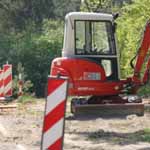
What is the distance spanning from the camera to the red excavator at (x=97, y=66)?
51.1 feet

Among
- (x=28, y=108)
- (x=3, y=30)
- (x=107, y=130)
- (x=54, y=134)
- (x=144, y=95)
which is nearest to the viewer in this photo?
(x=54, y=134)

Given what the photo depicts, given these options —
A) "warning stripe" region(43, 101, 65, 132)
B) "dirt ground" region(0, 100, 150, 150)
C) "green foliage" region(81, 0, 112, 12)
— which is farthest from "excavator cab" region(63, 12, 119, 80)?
"green foliage" region(81, 0, 112, 12)

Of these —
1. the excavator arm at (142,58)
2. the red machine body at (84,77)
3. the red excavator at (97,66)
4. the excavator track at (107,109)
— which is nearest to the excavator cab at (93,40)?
the red excavator at (97,66)

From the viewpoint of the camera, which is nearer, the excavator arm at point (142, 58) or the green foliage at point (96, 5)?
the excavator arm at point (142, 58)

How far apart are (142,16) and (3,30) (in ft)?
90.1

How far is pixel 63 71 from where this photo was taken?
51.0 feet

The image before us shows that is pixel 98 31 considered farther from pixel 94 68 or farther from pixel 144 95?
pixel 144 95

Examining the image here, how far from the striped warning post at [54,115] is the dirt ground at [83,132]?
Answer: 395 cm

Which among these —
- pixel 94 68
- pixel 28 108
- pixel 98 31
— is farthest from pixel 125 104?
pixel 28 108

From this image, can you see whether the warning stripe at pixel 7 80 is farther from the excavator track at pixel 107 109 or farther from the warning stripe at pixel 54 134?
the warning stripe at pixel 54 134

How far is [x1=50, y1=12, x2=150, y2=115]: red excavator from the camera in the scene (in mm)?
15586

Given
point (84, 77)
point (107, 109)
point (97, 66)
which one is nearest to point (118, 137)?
point (107, 109)

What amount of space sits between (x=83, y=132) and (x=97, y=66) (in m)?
3.39

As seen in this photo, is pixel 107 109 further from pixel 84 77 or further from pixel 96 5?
pixel 96 5
